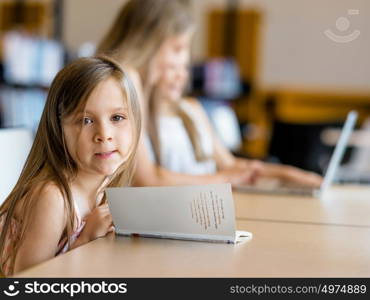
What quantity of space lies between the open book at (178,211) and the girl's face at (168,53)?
1006mm

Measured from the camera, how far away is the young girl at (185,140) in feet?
7.04

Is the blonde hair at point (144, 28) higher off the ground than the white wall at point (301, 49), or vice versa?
the blonde hair at point (144, 28)

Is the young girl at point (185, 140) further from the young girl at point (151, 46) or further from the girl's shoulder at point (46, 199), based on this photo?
the girl's shoulder at point (46, 199)

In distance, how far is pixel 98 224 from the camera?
1110 mm

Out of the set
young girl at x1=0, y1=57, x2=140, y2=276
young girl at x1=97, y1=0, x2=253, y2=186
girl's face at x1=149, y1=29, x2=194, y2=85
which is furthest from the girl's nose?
girl's face at x1=149, y1=29, x2=194, y2=85

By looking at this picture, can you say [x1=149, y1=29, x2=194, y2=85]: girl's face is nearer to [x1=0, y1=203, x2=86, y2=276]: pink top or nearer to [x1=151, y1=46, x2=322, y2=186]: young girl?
[x1=151, y1=46, x2=322, y2=186]: young girl

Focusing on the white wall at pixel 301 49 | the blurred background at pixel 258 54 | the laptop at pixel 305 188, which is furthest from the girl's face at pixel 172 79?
the white wall at pixel 301 49

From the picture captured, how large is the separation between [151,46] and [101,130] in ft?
3.13

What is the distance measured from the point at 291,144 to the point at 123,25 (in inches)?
97.2

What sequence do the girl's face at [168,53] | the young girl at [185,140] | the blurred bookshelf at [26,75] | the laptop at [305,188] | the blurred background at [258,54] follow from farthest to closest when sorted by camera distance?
1. the blurred background at [258,54]
2. the blurred bookshelf at [26,75]
3. the young girl at [185,140]
4. the girl's face at [168,53]
5. the laptop at [305,188]

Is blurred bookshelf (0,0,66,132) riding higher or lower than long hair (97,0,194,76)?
lower

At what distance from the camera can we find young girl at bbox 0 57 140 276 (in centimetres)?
107

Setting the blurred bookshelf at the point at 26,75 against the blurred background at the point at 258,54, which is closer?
the blurred bookshelf at the point at 26,75

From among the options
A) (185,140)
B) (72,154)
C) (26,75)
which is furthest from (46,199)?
(26,75)
